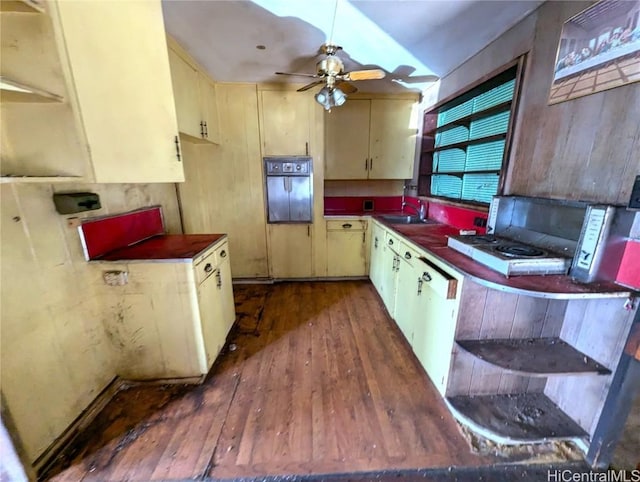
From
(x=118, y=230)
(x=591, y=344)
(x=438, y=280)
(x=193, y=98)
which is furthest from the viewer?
(x=193, y=98)

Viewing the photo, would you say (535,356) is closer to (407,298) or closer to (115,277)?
(407,298)

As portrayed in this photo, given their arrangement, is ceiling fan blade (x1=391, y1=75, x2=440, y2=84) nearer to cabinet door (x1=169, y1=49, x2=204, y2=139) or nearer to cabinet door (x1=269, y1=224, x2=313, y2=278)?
cabinet door (x1=269, y1=224, x2=313, y2=278)

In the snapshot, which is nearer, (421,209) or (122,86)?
(122,86)

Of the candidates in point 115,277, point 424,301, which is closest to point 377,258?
point 424,301

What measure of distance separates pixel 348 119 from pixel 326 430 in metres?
3.11

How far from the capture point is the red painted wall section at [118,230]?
154cm

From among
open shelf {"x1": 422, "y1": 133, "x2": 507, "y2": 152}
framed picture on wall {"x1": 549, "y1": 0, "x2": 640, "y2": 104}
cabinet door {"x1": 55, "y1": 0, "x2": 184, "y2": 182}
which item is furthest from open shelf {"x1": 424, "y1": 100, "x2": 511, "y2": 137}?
cabinet door {"x1": 55, "y1": 0, "x2": 184, "y2": 182}

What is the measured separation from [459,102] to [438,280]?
1940mm

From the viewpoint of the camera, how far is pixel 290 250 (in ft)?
10.8

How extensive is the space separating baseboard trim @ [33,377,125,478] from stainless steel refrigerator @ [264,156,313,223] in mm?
2090

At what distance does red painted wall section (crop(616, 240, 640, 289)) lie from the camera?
1064mm

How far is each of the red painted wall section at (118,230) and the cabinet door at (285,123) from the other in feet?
4.72

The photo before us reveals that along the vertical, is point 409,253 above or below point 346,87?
below

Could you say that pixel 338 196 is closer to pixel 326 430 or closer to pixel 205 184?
pixel 205 184
